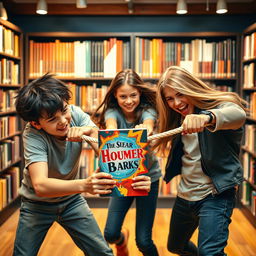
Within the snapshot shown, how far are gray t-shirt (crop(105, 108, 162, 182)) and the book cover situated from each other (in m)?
0.65

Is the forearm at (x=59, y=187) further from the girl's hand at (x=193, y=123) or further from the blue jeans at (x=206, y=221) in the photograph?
the blue jeans at (x=206, y=221)

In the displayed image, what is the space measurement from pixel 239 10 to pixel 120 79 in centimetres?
236

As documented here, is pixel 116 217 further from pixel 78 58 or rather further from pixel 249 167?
pixel 78 58

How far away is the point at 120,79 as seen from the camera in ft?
7.10

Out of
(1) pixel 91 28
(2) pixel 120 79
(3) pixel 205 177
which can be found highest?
(1) pixel 91 28

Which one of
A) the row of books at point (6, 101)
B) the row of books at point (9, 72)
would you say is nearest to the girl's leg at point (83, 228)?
the row of books at point (6, 101)

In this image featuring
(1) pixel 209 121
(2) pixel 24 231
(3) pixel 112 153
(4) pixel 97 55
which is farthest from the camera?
(4) pixel 97 55

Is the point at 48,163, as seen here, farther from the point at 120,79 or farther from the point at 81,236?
the point at 120,79

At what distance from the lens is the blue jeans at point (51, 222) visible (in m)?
1.62

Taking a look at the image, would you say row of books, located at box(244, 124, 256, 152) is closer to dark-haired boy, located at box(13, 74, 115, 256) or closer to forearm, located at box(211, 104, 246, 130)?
forearm, located at box(211, 104, 246, 130)

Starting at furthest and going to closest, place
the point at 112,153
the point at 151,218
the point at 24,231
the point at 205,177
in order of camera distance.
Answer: the point at 151,218 < the point at 205,177 < the point at 24,231 < the point at 112,153

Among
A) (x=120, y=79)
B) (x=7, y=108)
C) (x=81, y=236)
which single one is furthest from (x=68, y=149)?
(x=7, y=108)

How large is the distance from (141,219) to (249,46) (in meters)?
2.31

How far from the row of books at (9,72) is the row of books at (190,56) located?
50.4 inches
